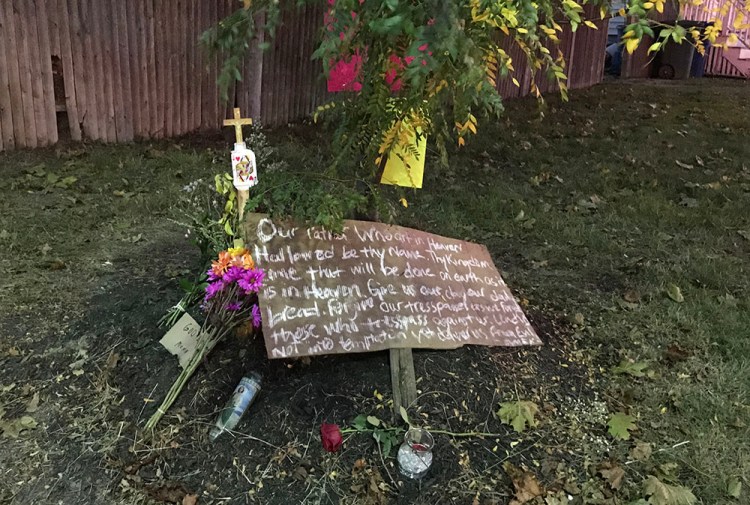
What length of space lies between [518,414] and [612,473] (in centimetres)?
42

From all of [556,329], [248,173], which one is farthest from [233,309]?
[556,329]

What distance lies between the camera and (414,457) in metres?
2.37

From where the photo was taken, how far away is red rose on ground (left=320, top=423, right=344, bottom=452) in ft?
7.69

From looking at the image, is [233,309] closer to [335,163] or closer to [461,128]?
[335,163]

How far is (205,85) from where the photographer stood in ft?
22.3

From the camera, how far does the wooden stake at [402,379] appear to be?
8.54 feet

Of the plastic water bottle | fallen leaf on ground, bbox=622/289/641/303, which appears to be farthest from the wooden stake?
fallen leaf on ground, bbox=622/289/641/303

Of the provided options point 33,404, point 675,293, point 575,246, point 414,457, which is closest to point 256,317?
point 414,457

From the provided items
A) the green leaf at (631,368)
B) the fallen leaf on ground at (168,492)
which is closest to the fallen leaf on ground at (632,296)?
the green leaf at (631,368)

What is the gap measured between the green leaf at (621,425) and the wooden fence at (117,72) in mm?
4447

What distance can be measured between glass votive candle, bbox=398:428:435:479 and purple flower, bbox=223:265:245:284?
3.08 feet

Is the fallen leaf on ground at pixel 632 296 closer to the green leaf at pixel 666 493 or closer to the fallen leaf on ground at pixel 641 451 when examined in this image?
the fallen leaf on ground at pixel 641 451

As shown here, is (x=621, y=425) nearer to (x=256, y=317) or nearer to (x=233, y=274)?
(x=256, y=317)

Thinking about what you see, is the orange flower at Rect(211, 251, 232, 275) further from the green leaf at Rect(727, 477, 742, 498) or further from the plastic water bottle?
the green leaf at Rect(727, 477, 742, 498)
